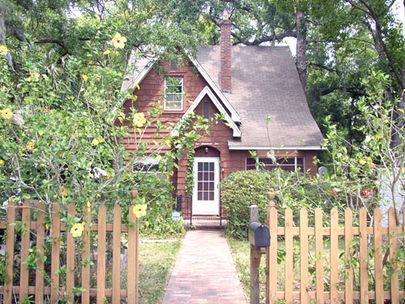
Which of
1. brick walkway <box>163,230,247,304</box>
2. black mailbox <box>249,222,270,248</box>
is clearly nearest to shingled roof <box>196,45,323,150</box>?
brick walkway <box>163,230,247,304</box>

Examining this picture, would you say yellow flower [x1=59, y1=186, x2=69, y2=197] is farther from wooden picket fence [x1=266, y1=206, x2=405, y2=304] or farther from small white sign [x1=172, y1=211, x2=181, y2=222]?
small white sign [x1=172, y1=211, x2=181, y2=222]

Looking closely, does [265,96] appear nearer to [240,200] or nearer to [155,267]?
[240,200]

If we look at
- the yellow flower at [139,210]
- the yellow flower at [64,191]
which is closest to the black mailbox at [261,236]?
the yellow flower at [139,210]

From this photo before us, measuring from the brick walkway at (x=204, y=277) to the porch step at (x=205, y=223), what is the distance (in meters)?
3.00

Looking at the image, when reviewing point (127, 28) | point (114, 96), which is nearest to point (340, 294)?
point (114, 96)

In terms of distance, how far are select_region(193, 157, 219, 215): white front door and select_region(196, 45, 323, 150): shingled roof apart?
4.15 feet

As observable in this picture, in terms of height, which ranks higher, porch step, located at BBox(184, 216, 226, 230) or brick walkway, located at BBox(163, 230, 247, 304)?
porch step, located at BBox(184, 216, 226, 230)

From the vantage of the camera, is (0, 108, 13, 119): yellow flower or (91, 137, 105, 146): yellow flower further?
(91, 137, 105, 146): yellow flower

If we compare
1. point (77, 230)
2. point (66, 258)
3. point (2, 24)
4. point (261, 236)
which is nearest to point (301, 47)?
point (2, 24)

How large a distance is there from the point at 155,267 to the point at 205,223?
7137 millimetres

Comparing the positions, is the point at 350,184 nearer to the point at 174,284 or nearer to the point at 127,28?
the point at 174,284

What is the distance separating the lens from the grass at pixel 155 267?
6.31 metres

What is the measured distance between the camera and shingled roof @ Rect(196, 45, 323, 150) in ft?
54.6

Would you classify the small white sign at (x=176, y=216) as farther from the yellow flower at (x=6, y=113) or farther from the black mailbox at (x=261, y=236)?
the yellow flower at (x=6, y=113)
